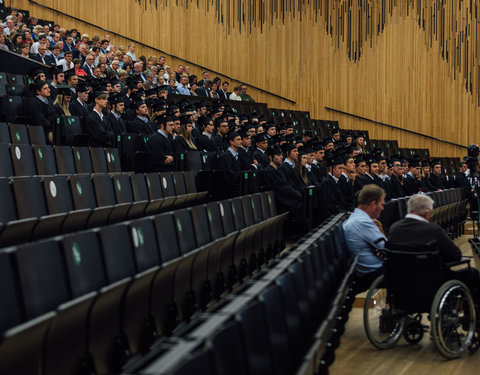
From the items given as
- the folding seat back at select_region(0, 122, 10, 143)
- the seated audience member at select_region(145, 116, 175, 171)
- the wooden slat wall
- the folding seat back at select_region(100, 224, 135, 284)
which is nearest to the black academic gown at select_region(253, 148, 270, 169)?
the seated audience member at select_region(145, 116, 175, 171)

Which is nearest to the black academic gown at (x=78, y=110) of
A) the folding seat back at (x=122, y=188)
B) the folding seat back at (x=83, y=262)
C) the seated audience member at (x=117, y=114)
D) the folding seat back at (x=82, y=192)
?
the seated audience member at (x=117, y=114)

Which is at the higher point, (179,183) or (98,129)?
(98,129)

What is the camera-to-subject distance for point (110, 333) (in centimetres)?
170

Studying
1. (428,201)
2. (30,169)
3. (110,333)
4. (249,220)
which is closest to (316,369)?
(110,333)

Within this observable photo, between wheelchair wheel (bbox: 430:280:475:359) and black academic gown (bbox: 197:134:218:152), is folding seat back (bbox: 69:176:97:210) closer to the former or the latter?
wheelchair wheel (bbox: 430:280:475:359)

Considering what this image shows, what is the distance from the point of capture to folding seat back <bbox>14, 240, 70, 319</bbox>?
1.51 metres

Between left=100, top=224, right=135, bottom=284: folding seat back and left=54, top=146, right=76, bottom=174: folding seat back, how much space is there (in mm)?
1794

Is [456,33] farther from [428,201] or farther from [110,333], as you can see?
[110,333]

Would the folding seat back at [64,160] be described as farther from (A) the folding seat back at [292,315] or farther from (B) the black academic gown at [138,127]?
(A) the folding seat back at [292,315]

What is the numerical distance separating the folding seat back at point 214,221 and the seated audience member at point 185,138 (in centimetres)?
249

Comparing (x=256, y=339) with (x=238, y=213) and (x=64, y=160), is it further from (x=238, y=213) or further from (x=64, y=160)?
(x=64, y=160)

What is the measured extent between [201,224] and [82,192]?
0.56 m

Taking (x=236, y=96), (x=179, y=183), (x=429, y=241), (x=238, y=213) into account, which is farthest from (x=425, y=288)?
(x=236, y=96)

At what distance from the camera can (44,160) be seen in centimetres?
360
